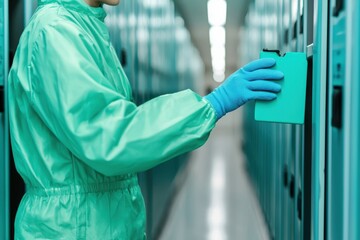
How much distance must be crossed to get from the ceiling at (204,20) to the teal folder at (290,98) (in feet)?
23.7

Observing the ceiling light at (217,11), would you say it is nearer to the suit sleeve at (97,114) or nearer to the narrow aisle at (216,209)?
the narrow aisle at (216,209)

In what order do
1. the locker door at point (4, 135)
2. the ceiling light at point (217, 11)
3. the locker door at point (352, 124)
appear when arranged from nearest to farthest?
the locker door at point (352, 124), the locker door at point (4, 135), the ceiling light at point (217, 11)

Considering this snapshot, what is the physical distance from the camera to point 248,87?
162cm

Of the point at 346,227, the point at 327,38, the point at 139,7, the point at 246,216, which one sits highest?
the point at 139,7

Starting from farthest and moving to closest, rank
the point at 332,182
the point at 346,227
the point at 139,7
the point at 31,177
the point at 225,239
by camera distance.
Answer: the point at 225,239
the point at 139,7
the point at 31,177
the point at 332,182
the point at 346,227

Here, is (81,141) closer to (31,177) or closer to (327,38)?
(31,177)

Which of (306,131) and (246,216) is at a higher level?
(306,131)

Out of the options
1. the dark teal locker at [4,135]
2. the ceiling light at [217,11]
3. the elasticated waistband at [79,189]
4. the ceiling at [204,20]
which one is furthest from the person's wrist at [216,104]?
the ceiling light at [217,11]

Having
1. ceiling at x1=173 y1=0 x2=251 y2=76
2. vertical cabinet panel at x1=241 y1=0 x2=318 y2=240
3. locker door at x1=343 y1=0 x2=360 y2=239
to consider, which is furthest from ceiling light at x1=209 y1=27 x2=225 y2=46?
locker door at x1=343 y1=0 x2=360 y2=239

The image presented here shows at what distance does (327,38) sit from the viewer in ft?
4.74

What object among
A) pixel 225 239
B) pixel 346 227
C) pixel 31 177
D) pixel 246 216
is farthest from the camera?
pixel 246 216

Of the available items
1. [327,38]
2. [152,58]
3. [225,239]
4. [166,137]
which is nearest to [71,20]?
[166,137]

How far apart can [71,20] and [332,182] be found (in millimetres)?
914

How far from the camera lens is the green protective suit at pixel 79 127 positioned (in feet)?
4.84
